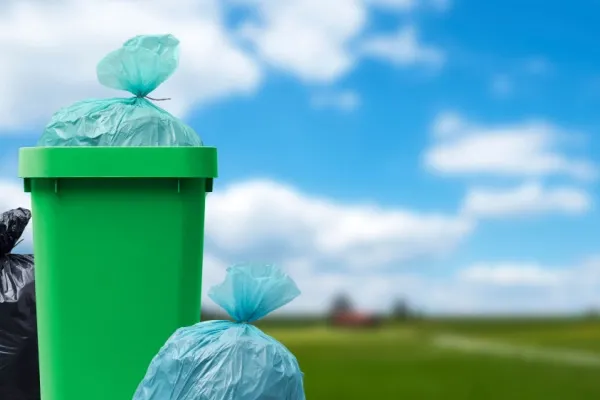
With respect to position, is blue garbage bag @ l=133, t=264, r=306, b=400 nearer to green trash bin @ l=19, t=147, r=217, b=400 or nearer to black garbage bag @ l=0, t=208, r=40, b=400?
green trash bin @ l=19, t=147, r=217, b=400

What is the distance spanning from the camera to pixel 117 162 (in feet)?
9.89

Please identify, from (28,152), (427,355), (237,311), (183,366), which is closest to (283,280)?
(237,311)

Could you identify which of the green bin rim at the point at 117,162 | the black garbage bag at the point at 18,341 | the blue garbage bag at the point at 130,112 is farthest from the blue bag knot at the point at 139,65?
the black garbage bag at the point at 18,341

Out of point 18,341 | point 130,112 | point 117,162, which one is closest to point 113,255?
point 117,162

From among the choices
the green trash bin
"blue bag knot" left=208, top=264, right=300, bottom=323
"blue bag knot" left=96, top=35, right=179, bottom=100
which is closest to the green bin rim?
the green trash bin

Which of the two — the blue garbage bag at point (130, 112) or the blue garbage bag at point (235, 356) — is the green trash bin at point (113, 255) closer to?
the blue garbage bag at point (130, 112)

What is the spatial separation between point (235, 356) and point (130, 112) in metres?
1.07

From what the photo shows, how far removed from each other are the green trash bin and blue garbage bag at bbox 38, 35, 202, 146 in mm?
73

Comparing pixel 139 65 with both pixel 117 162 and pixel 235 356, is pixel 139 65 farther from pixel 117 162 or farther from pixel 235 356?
pixel 235 356

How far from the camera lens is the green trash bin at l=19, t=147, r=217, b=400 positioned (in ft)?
9.96

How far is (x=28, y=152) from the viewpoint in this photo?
10.3ft

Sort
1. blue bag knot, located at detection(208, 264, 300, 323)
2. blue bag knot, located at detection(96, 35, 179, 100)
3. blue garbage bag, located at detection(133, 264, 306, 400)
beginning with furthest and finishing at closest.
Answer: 1. blue bag knot, located at detection(96, 35, 179, 100)
2. blue bag knot, located at detection(208, 264, 300, 323)
3. blue garbage bag, located at detection(133, 264, 306, 400)

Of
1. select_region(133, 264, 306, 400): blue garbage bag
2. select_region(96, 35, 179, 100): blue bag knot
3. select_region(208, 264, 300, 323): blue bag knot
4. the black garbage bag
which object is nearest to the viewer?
select_region(133, 264, 306, 400): blue garbage bag

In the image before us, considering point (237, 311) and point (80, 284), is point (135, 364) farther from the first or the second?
point (237, 311)
